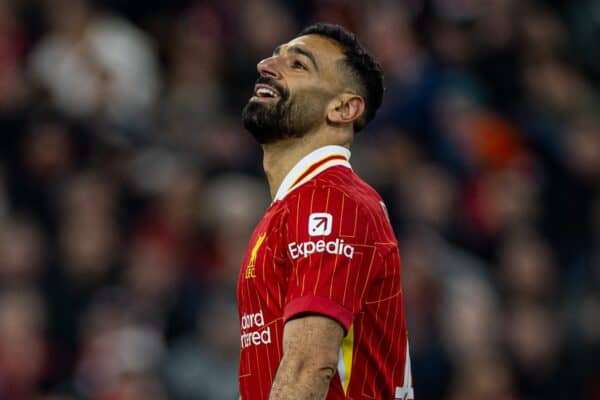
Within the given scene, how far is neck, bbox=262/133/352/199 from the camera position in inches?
209

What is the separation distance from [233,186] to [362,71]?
6115 millimetres

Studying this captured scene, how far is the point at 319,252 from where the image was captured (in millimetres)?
4758

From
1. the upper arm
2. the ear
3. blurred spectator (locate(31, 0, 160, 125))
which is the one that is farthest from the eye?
blurred spectator (locate(31, 0, 160, 125))

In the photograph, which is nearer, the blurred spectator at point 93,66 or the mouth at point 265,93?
the mouth at point 265,93

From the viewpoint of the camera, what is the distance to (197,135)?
12383 millimetres

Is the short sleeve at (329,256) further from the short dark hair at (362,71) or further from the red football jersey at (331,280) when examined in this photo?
the short dark hair at (362,71)

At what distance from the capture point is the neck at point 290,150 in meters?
5.31

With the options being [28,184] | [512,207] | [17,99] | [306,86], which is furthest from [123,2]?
[306,86]

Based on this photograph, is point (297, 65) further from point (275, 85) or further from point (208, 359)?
point (208, 359)

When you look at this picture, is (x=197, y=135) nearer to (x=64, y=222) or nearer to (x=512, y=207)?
(x=64, y=222)

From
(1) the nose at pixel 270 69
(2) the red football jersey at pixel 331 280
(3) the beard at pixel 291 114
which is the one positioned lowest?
(2) the red football jersey at pixel 331 280

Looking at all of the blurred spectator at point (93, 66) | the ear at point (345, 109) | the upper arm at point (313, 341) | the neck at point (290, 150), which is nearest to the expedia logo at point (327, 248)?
the upper arm at point (313, 341)

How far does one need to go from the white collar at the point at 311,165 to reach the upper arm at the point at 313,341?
65cm

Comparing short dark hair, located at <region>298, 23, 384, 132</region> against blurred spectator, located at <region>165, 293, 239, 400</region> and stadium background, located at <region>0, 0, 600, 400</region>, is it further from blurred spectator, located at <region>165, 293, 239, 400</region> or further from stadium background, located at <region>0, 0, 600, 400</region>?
blurred spectator, located at <region>165, 293, 239, 400</region>
